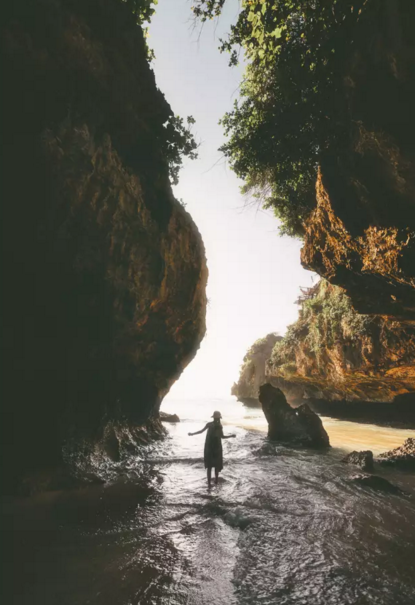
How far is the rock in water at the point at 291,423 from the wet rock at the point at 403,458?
2.61 meters

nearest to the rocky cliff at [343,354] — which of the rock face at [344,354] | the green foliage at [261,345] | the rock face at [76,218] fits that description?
the rock face at [344,354]

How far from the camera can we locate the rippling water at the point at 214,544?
306 cm

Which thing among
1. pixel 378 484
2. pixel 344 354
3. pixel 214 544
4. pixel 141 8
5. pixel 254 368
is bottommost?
pixel 378 484

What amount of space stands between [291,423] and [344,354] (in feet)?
19.9

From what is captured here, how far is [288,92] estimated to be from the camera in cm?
773

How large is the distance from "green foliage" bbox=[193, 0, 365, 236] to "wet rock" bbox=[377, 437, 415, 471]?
29.7 feet

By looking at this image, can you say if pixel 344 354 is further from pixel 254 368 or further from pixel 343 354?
pixel 254 368

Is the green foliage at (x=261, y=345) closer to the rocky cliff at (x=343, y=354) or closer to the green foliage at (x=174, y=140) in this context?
the rocky cliff at (x=343, y=354)

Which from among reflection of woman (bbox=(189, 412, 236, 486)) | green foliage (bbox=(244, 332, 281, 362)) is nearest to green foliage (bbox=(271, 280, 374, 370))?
reflection of woman (bbox=(189, 412, 236, 486))

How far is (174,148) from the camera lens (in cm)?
1076

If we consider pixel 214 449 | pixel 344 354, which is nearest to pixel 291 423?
pixel 344 354

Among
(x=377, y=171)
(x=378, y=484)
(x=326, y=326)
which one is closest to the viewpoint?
(x=378, y=484)

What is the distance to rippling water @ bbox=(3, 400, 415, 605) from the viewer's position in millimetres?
3061

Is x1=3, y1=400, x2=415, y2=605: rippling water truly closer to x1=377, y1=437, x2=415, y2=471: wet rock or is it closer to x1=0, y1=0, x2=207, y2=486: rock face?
x1=377, y1=437, x2=415, y2=471: wet rock
